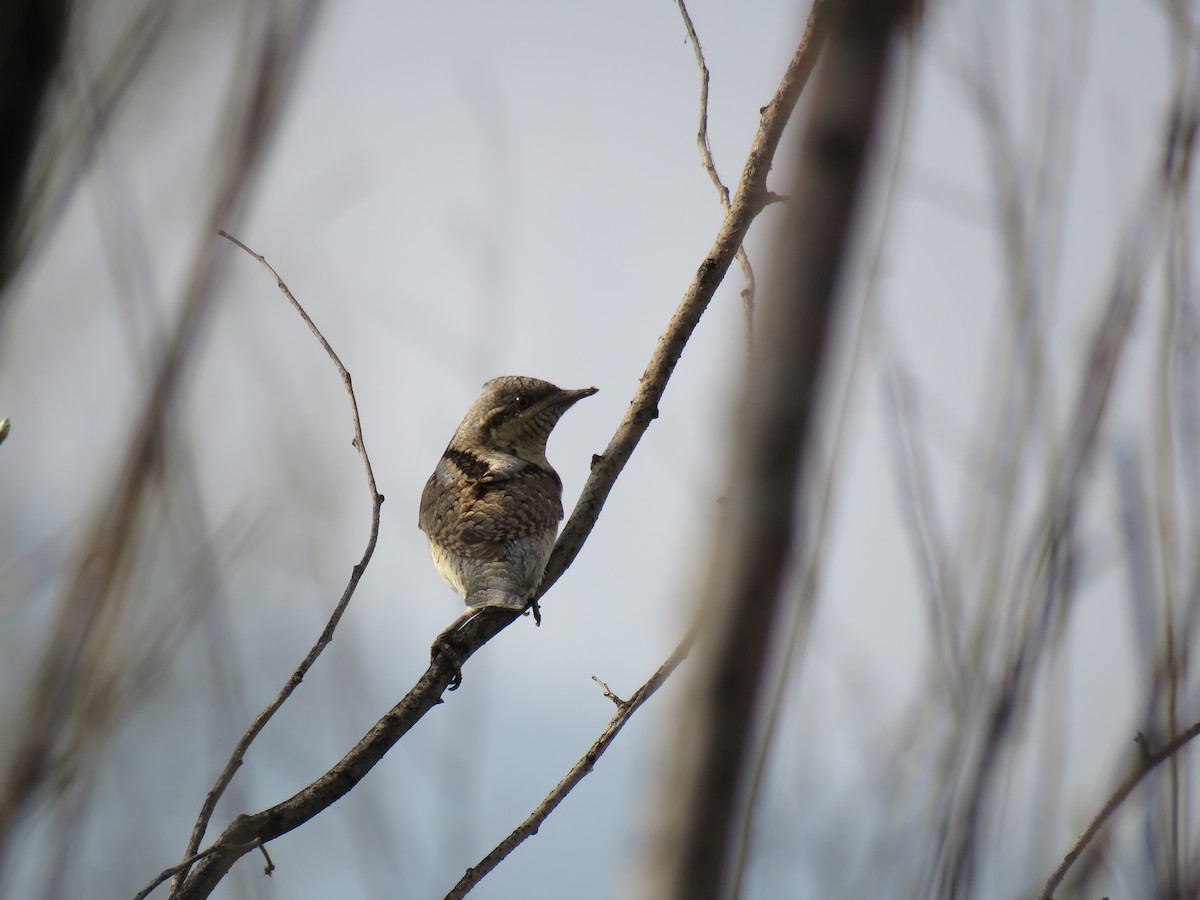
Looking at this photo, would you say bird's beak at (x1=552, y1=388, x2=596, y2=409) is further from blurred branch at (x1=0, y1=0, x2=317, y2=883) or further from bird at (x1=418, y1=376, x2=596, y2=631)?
blurred branch at (x1=0, y1=0, x2=317, y2=883)

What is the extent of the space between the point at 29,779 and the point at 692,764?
72 cm

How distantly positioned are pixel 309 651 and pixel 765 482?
165cm

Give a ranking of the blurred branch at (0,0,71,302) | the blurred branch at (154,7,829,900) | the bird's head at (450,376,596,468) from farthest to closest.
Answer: the bird's head at (450,376,596,468), the blurred branch at (154,7,829,900), the blurred branch at (0,0,71,302)

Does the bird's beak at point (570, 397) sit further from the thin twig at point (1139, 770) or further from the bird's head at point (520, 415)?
the thin twig at point (1139, 770)

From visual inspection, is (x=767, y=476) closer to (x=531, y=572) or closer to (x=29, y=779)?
(x=29, y=779)

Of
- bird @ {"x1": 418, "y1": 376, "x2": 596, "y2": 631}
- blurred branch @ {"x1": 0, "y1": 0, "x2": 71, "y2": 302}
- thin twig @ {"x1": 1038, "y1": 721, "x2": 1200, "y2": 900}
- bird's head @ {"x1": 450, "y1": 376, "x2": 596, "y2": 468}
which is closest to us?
blurred branch @ {"x1": 0, "y1": 0, "x2": 71, "y2": 302}

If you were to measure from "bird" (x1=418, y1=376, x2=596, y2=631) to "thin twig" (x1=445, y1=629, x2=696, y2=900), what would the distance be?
1.07 meters

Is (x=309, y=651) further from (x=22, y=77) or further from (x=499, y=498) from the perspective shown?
(x=499, y=498)

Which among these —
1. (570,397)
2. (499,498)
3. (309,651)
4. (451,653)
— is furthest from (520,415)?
(309,651)

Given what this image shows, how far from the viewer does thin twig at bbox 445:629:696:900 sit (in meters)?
2.31

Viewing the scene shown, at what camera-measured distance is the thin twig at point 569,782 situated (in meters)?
2.31

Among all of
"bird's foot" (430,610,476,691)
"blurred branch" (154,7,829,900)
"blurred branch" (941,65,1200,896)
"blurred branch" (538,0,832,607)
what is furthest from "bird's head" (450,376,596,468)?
"blurred branch" (941,65,1200,896)

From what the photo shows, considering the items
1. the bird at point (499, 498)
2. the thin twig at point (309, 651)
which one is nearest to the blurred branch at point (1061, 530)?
the thin twig at point (309, 651)

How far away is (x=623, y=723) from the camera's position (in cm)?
257
